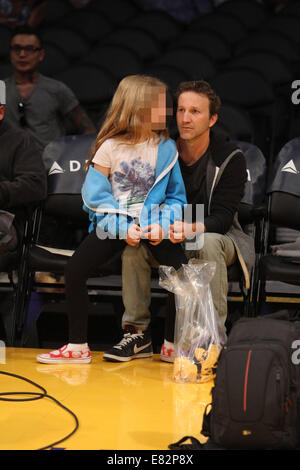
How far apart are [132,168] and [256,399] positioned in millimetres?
1437

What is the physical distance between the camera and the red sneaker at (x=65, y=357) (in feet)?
9.96

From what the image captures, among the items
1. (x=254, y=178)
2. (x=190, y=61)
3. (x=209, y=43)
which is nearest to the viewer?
(x=254, y=178)

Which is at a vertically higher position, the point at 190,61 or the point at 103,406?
the point at 190,61

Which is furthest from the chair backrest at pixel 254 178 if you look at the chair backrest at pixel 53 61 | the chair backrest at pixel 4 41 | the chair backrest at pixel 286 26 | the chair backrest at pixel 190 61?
the chair backrest at pixel 4 41

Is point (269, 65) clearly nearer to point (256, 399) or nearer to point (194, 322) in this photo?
point (194, 322)

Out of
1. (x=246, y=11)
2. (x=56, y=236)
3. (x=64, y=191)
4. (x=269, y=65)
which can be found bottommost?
(x=56, y=236)

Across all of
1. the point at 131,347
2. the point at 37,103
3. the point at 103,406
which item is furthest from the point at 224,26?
the point at 103,406

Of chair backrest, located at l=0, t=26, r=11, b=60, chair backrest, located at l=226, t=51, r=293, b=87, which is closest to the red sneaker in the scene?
chair backrest, located at l=226, t=51, r=293, b=87

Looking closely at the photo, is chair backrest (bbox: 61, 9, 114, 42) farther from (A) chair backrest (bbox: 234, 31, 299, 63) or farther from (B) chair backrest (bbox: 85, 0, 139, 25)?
(A) chair backrest (bbox: 234, 31, 299, 63)

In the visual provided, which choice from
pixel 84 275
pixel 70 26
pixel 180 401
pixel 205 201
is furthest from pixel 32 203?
pixel 70 26

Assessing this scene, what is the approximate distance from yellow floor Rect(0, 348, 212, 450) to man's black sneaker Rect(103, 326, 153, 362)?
4 centimetres

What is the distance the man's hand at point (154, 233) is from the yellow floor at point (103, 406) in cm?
54

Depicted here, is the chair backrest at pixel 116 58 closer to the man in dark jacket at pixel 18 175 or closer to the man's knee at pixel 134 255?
the man in dark jacket at pixel 18 175

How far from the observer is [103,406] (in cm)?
250
